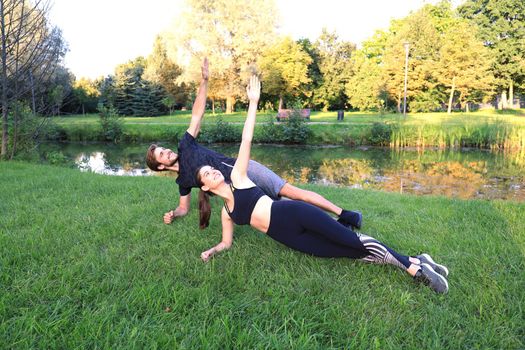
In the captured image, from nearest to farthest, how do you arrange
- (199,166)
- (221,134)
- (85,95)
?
(199,166) < (221,134) < (85,95)

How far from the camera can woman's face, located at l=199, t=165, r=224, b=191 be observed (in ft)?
10.4

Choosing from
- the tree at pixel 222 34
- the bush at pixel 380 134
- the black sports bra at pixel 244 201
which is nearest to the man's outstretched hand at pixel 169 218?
the black sports bra at pixel 244 201

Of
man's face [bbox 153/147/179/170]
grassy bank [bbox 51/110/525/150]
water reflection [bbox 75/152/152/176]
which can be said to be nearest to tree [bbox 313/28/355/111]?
grassy bank [bbox 51/110/525/150]

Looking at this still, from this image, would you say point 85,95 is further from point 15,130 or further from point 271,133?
point 15,130

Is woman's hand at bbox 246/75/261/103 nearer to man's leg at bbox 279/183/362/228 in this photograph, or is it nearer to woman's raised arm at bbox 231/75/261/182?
woman's raised arm at bbox 231/75/261/182

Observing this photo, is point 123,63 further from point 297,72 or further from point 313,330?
point 313,330

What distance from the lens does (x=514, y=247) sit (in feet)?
11.3

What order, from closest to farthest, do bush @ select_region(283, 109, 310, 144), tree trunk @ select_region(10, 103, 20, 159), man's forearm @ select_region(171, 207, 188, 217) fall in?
man's forearm @ select_region(171, 207, 188, 217) → tree trunk @ select_region(10, 103, 20, 159) → bush @ select_region(283, 109, 310, 144)

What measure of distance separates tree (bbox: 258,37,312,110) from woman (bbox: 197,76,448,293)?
3015 centimetres

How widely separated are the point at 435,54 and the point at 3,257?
32.3 metres

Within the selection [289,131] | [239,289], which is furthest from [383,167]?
[239,289]

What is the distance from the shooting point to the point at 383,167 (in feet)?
42.9

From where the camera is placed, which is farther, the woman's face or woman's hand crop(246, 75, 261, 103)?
the woman's face

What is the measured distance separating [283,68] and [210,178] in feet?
105
